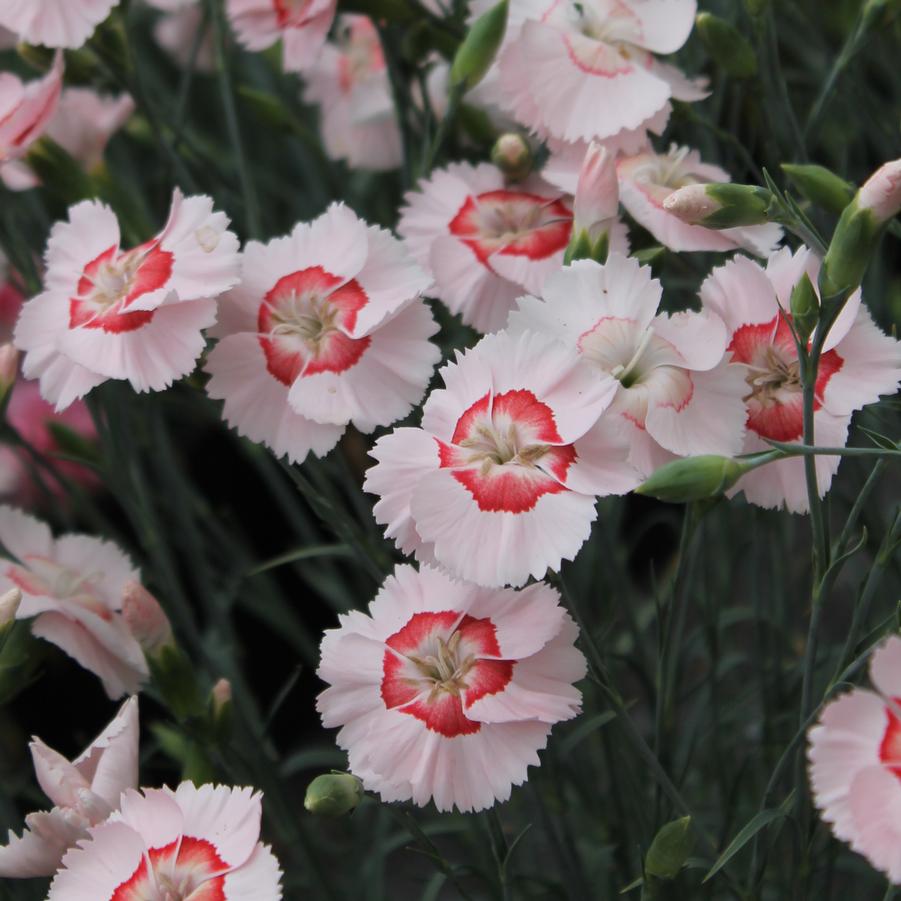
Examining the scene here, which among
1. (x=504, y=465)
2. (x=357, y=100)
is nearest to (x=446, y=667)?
(x=504, y=465)

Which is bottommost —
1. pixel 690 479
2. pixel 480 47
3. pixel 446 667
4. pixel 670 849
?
pixel 670 849

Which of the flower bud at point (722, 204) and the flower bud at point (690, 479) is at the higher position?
the flower bud at point (722, 204)

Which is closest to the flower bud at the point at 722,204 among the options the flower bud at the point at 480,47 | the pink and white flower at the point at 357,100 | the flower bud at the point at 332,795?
the flower bud at the point at 480,47

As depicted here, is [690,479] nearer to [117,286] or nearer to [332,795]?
[332,795]

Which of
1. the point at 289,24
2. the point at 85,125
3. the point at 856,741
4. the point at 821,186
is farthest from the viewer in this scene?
the point at 85,125

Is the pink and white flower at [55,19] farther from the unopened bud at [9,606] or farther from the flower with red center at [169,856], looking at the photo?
the flower with red center at [169,856]

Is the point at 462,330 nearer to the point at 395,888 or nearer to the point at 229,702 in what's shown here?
the point at 229,702

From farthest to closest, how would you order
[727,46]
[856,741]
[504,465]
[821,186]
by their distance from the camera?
[727,46] < [821,186] < [504,465] < [856,741]
